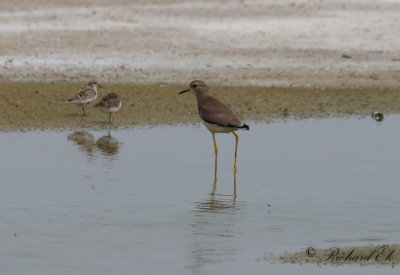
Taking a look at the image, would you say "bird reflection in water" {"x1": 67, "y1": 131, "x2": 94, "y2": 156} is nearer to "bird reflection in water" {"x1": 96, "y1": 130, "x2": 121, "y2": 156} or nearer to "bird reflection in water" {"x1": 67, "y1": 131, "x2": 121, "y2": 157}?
"bird reflection in water" {"x1": 67, "y1": 131, "x2": 121, "y2": 157}

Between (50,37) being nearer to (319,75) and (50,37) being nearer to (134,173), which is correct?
(319,75)

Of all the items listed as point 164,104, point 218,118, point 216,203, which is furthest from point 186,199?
point 164,104

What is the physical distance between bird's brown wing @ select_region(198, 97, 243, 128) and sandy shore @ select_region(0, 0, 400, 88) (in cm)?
854

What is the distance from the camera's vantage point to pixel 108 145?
14.5 m

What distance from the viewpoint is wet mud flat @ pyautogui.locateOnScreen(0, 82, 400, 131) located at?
1720 cm

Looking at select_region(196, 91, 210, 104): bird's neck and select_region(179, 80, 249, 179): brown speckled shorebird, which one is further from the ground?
select_region(196, 91, 210, 104): bird's neck

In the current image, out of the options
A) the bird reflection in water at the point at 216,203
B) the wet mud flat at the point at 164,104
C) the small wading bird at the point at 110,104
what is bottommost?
the wet mud flat at the point at 164,104

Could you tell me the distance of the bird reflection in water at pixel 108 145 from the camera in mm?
13859

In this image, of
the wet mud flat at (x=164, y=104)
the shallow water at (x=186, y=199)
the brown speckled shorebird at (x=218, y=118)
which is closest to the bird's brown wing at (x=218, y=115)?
the brown speckled shorebird at (x=218, y=118)

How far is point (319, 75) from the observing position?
22875 mm

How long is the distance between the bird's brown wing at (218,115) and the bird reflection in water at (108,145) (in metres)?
1.51

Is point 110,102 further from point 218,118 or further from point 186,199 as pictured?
point 186,199

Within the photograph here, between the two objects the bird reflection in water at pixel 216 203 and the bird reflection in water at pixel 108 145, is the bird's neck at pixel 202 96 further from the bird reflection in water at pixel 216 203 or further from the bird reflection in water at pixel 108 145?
the bird reflection in water at pixel 216 203

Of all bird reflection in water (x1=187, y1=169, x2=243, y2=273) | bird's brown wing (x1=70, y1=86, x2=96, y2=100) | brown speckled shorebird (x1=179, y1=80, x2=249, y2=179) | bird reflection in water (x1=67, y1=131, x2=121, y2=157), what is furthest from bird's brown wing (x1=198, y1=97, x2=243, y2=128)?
bird's brown wing (x1=70, y1=86, x2=96, y2=100)
